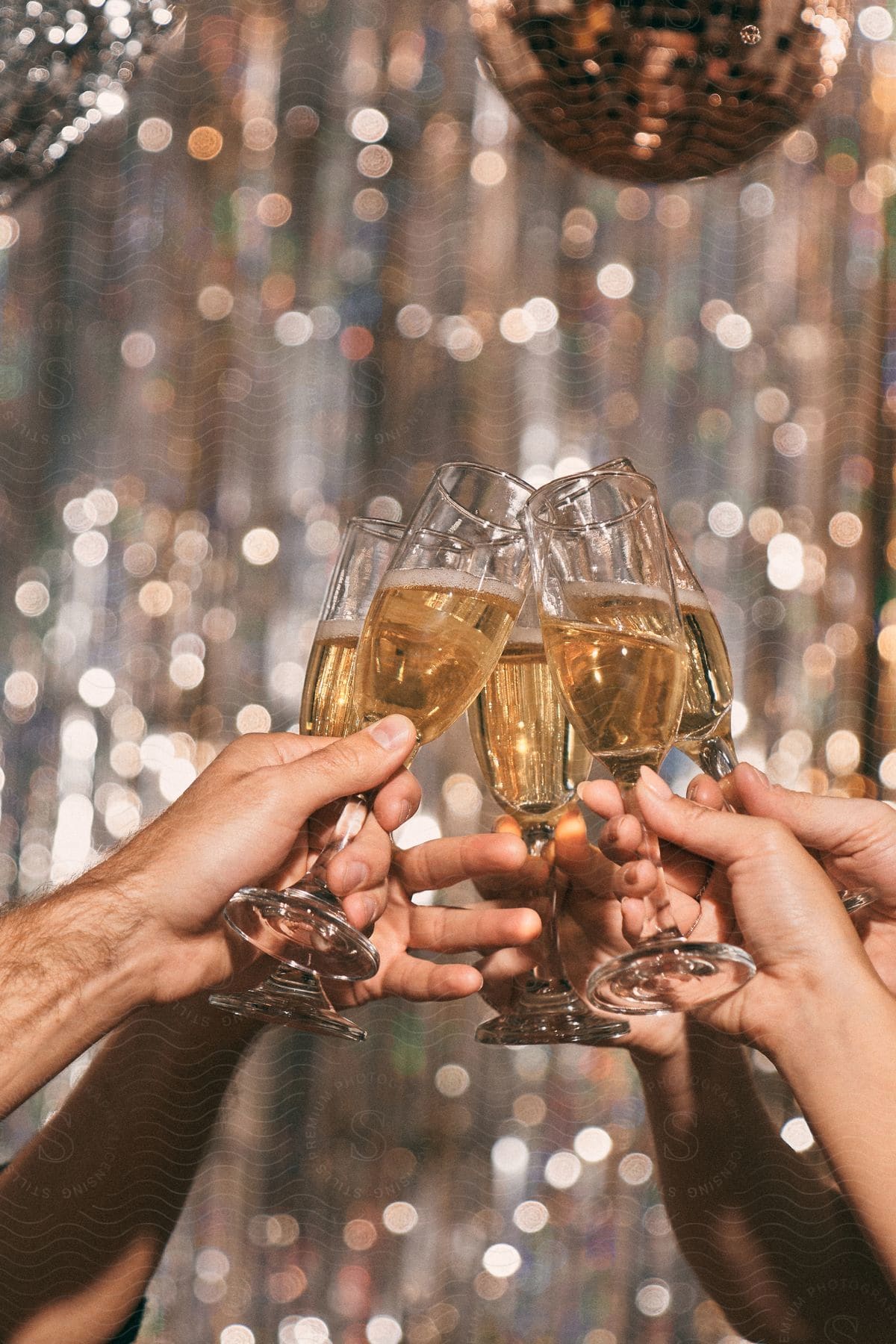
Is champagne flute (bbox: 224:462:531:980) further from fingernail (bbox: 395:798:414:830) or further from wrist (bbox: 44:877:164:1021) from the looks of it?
wrist (bbox: 44:877:164:1021)

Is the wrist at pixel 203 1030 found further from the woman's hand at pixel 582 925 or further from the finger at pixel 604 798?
the finger at pixel 604 798

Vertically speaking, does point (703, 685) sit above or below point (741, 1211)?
above

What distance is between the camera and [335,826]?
3.16 ft

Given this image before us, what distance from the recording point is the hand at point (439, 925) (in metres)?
1.07

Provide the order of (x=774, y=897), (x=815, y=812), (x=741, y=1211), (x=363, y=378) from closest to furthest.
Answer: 1. (x=774, y=897)
2. (x=815, y=812)
3. (x=741, y=1211)
4. (x=363, y=378)

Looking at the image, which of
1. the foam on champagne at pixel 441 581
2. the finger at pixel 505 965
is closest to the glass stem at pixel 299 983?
the finger at pixel 505 965

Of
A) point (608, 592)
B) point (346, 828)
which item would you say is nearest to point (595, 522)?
point (608, 592)

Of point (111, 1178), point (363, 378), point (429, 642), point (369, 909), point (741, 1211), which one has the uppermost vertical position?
point (363, 378)

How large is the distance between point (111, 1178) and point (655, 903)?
2.29 ft

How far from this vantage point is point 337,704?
1.07 meters

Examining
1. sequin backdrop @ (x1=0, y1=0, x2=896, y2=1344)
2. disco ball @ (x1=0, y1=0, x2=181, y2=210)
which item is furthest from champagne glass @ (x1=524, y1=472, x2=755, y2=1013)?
sequin backdrop @ (x1=0, y1=0, x2=896, y2=1344)

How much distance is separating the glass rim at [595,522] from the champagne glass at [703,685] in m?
0.08

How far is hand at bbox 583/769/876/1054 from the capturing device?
0.87 metres

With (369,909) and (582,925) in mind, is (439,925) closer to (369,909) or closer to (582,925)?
(582,925)
